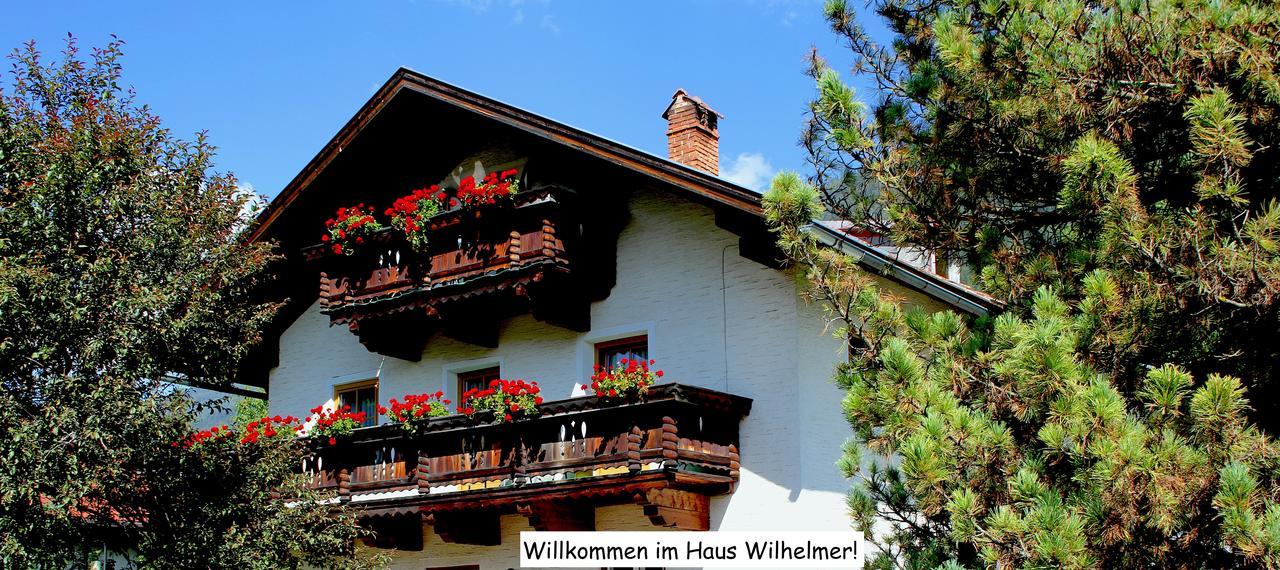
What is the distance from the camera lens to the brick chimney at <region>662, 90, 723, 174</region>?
17.1 meters

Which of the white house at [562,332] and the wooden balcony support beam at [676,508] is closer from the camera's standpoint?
the wooden balcony support beam at [676,508]

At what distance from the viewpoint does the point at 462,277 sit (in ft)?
51.8

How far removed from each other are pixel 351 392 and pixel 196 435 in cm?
494

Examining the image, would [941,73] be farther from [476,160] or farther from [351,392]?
[351,392]

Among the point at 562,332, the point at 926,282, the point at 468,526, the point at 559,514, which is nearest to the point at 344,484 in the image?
the point at 468,526

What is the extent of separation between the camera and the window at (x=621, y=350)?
15.8 m

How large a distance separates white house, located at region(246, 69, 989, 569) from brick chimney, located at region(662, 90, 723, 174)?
31 mm

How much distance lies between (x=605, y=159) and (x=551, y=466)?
11.8ft

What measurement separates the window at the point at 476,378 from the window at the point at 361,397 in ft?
5.18

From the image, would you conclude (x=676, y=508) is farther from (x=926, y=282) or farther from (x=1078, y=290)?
(x=1078, y=290)

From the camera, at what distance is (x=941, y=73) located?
8.95 metres

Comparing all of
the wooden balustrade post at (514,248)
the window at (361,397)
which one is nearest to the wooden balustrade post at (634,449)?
the wooden balustrade post at (514,248)

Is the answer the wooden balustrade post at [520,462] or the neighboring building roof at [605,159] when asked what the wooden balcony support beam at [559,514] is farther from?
the neighboring building roof at [605,159]

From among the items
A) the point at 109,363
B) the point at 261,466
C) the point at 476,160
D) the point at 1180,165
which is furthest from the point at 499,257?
the point at 1180,165
